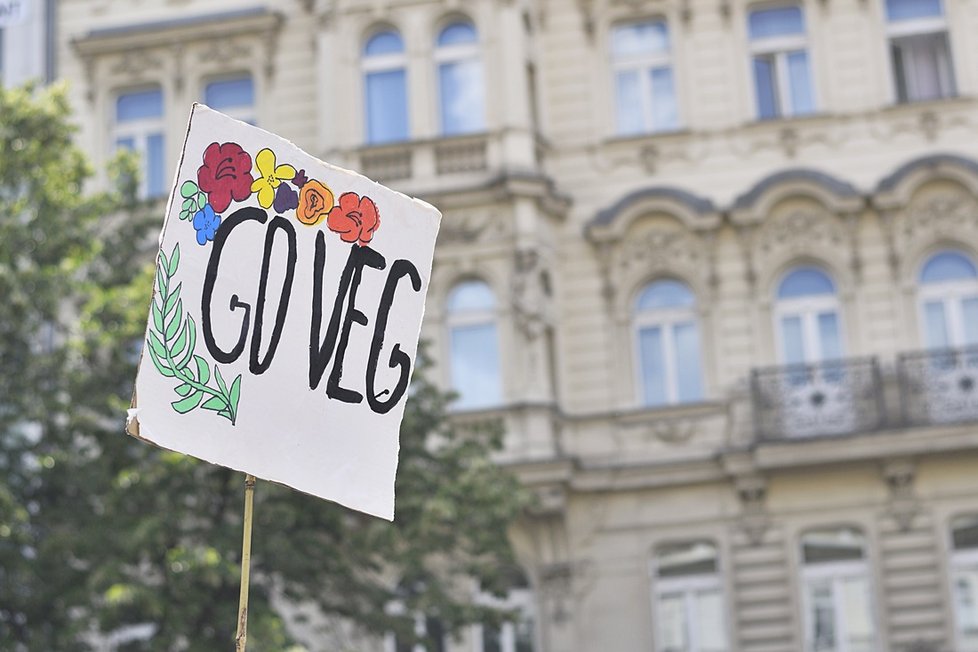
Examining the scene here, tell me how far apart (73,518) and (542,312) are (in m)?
7.32

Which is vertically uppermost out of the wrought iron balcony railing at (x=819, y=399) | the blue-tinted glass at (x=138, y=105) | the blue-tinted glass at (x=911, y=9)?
the blue-tinted glass at (x=911, y=9)

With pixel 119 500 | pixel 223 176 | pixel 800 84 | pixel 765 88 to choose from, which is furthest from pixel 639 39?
pixel 223 176

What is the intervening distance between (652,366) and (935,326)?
143 inches

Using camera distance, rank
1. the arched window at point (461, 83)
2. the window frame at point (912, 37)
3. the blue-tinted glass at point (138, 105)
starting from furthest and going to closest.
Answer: the blue-tinted glass at point (138, 105) < the arched window at point (461, 83) < the window frame at point (912, 37)

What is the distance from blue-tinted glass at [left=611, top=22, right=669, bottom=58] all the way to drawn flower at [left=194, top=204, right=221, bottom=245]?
17.5m

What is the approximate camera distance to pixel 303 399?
845cm

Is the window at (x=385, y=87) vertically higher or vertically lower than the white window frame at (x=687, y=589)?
higher

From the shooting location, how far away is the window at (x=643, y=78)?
82.6 ft

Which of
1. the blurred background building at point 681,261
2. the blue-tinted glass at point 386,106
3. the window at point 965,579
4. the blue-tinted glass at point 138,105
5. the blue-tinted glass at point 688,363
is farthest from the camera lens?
the blue-tinted glass at point 138,105

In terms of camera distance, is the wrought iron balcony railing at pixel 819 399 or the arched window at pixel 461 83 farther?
the arched window at pixel 461 83

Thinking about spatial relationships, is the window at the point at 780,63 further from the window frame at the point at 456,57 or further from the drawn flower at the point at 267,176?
the drawn flower at the point at 267,176

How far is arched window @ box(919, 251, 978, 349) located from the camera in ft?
78.4

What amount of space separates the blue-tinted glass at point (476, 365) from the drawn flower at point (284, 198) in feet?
50.1

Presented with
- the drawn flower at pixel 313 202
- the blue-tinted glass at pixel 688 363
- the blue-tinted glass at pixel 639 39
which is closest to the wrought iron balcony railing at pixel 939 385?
the blue-tinted glass at pixel 688 363
